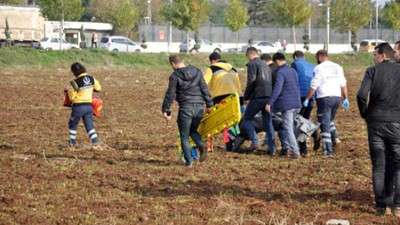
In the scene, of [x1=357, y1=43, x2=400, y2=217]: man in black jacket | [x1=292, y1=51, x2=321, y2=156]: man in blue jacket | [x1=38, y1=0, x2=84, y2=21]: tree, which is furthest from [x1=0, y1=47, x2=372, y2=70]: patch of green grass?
[x1=357, y1=43, x2=400, y2=217]: man in black jacket

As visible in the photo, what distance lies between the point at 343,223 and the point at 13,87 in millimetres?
23891

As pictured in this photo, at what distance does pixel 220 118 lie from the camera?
13656 mm

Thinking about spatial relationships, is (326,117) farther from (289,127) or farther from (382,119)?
A: (382,119)

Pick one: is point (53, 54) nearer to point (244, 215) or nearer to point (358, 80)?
point (358, 80)

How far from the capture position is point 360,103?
374 inches

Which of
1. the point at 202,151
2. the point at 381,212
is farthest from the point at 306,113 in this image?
the point at 381,212

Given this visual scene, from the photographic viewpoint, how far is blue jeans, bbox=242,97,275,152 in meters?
14.8

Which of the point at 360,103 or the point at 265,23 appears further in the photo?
the point at 265,23

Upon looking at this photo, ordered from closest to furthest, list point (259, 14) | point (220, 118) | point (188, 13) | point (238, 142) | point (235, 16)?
point (220, 118), point (238, 142), point (188, 13), point (235, 16), point (259, 14)

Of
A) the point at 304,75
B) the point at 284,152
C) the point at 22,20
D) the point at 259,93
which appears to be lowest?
the point at 284,152

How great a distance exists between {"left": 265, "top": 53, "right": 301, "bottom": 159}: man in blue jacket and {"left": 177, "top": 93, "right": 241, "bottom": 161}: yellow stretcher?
3.18ft

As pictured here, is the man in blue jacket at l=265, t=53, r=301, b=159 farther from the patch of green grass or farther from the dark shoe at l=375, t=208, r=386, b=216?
the patch of green grass

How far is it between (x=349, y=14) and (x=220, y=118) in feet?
181

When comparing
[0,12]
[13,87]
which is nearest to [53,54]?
[13,87]
